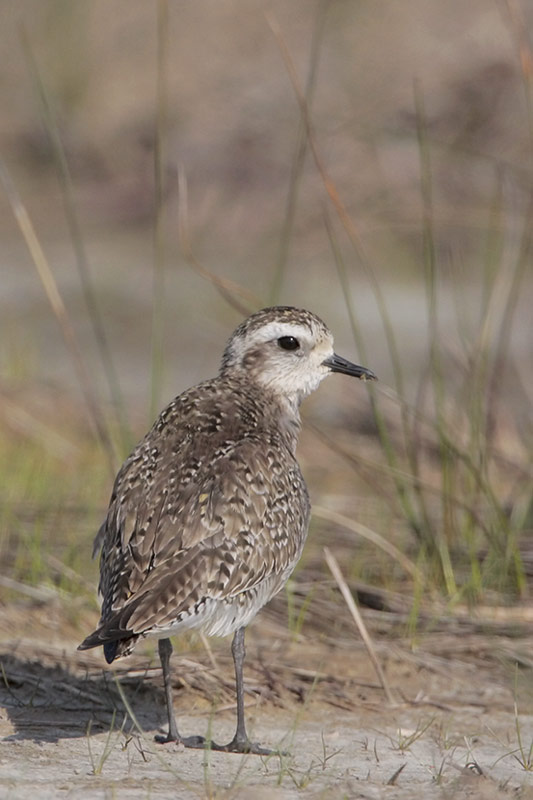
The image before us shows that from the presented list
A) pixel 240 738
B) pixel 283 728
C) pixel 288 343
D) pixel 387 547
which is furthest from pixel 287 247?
pixel 240 738

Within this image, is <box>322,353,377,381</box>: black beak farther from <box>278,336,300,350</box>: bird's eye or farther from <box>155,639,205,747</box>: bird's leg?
<box>155,639,205,747</box>: bird's leg

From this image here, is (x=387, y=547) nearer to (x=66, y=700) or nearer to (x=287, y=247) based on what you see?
(x=287, y=247)

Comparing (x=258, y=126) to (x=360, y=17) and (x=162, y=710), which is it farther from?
(x=162, y=710)

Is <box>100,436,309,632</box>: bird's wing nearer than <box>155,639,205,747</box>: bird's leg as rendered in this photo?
Yes

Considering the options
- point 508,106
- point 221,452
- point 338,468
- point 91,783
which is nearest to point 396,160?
point 508,106

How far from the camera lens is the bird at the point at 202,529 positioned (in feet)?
15.8

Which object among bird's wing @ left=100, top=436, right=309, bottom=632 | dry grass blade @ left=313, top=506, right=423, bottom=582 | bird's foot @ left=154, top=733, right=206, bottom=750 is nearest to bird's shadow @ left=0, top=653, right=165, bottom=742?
bird's foot @ left=154, top=733, right=206, bottom=750

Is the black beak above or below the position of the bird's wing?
above

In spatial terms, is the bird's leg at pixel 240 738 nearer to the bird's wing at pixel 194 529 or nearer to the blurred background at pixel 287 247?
the bird's wing at pixel 194 529

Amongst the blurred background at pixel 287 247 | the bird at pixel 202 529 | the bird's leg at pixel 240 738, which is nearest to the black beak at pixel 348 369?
the blurred background at pixel 287 247

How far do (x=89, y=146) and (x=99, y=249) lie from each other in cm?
272

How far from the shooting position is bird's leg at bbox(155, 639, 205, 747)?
5.09 meters

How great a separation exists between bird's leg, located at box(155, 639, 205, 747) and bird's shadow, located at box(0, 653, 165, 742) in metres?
0.17

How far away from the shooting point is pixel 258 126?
16.7 metres
